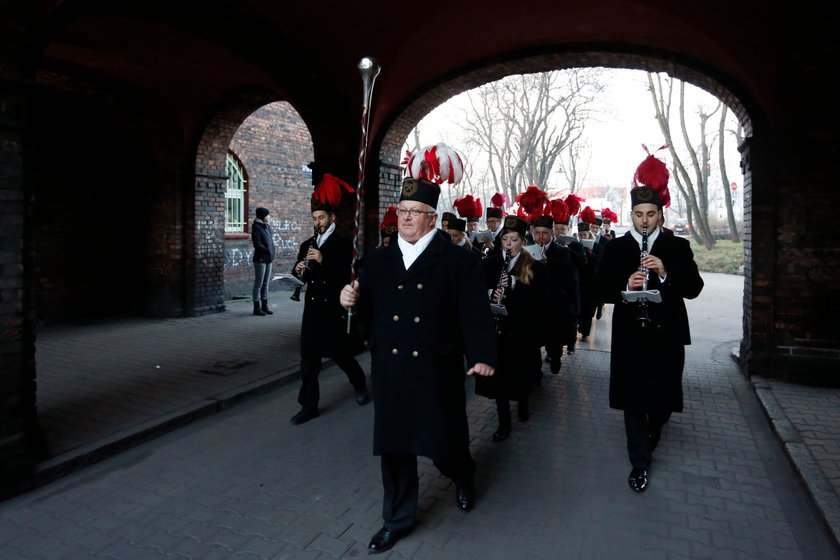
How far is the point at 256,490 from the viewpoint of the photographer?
398 centimetres

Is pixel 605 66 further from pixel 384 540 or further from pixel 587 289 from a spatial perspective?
pixel 384 540

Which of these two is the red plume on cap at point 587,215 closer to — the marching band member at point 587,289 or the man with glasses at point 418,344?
the marching band member at point 587,289

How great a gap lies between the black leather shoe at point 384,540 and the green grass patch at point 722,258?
25678 millimetres

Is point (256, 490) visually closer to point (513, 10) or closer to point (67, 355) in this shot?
point (67, 355)

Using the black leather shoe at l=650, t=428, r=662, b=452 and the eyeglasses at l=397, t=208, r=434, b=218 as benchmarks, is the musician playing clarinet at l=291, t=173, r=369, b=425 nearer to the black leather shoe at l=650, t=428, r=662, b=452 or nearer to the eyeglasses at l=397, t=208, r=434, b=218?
the eyeglasses at l=397, t=208, r=434, b=218

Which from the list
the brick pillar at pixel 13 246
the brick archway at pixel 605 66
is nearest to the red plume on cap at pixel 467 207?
the brick archway at pixel 605 66

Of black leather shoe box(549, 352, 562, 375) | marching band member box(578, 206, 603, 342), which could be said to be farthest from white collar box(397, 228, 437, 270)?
marching band member box(578, 206, 603, 342)

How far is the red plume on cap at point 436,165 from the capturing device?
3564 millimetres

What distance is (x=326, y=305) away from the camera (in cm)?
543

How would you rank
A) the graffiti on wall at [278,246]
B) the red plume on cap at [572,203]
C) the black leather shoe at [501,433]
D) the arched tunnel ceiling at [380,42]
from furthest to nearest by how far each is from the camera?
the graffiti on wall at [278,246] < the red plume on cap at [572,203] < the arched tunnel ceiling at [380,42] < the black leather shoe at [501,433]

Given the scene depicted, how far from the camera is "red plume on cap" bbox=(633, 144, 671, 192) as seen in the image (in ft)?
14.0

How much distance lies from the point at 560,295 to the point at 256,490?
4.36m

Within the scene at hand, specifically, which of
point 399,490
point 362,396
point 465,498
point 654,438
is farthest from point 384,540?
point 362,396

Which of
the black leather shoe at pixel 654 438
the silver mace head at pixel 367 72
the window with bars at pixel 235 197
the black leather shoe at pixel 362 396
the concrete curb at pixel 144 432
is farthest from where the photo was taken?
the window with bars at pixel 235 197
